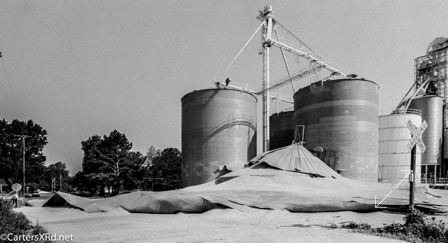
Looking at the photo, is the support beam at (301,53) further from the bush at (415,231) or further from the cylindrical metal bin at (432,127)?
the bush at (415,231)

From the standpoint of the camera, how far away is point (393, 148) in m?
41.7

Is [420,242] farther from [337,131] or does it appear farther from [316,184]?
[337,131]

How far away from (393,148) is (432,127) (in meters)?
16.2

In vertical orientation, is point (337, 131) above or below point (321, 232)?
above

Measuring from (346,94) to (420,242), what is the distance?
1174 inches

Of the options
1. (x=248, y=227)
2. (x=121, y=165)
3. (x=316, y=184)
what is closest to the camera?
(x=248, y=227)

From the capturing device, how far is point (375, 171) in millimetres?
36656

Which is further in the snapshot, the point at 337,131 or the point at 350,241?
the point at 337,131

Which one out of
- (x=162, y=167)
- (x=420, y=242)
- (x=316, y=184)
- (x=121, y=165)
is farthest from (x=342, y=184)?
(x=162, y=167)

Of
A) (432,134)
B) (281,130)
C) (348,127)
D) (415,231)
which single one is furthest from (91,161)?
(432,134)

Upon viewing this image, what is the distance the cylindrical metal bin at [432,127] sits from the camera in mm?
50938

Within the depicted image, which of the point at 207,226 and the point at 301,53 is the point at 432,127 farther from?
the point at 207,226

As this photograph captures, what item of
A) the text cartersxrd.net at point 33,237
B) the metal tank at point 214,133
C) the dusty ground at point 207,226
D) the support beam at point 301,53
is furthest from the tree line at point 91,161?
the text cartersxrd.net at point 33,237

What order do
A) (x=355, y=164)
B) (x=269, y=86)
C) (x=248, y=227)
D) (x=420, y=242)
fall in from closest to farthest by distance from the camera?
(x=420, y=242), (x=248, y=227), (x=355, y=164), (x=269, y=86)
